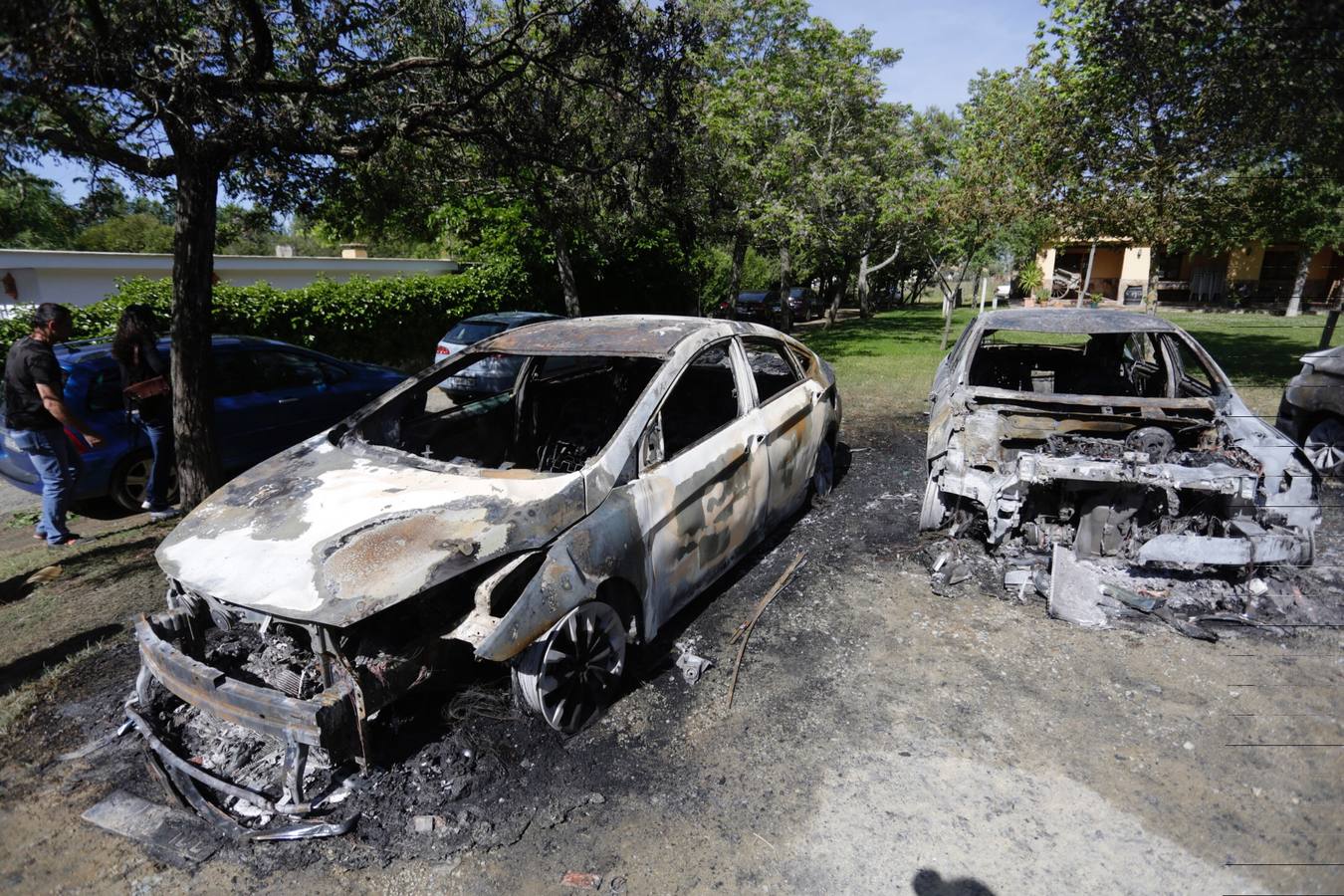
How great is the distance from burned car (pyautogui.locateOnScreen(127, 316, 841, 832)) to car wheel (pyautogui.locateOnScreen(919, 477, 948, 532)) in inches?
53.8

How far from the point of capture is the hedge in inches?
372

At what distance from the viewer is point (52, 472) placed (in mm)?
5102

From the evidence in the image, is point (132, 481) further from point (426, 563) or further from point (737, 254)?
point (737, 254)

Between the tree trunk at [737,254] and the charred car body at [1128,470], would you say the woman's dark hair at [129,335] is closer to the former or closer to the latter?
the charred car body at [1128,470]

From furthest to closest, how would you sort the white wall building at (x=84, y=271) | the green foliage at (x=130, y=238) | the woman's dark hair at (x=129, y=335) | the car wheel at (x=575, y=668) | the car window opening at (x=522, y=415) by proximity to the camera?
the green foliage at (x=130, y=238) < the white wall building at (x=84, y=271) < the woman's dark hair at (x=129, y=335) < the car window opening at (x=522, y=415) < the car wheel at (x=575, y=668)

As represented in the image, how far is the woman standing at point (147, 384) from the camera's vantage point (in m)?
5.38

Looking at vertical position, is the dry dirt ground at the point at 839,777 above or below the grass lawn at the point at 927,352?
below

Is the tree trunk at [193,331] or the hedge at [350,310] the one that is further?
the hedge at [350,310]

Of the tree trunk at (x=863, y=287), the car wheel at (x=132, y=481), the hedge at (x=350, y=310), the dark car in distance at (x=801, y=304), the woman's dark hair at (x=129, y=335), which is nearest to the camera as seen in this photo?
the woman's dark hair at (x=129, y=335)

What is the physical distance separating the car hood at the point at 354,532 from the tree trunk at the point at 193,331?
2481mm

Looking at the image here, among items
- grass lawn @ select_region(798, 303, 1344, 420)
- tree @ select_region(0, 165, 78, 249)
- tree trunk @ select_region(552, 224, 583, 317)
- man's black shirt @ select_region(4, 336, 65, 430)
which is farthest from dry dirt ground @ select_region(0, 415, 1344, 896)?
tree trunk @ select_region(552, 224, 583, 317)

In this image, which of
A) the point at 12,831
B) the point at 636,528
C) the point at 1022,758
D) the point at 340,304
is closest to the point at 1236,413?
the point at 1022,758

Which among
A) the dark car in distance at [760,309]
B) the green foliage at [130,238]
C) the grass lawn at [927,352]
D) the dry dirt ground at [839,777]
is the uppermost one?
the green foliage at [130,238]

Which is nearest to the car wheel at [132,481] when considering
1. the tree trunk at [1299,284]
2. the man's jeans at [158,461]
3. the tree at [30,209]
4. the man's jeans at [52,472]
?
the man's jeans at [158,461]
